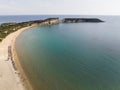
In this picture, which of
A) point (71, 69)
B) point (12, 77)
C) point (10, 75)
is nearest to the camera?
point (12, 77)

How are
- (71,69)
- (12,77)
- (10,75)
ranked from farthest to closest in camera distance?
(71,69), (10,75), (12,77)

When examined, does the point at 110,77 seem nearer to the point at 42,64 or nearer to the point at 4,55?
the point at 42,64

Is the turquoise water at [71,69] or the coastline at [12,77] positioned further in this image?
the turquoise water at [71,69]

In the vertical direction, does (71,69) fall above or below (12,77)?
below

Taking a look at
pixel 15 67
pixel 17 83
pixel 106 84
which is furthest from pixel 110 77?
pixel 15 67

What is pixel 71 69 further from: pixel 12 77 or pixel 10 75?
pixel 10 75

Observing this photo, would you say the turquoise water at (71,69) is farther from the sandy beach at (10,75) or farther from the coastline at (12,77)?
the sandy beach at (10,75)

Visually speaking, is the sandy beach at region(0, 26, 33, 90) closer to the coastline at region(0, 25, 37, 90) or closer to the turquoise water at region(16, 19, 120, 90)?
the coastline at region(0, 25, 37, 90)

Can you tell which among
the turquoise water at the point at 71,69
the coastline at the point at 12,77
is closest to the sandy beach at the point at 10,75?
the coastline at the point at 12,77

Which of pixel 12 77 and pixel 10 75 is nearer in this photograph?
pixel 12 77

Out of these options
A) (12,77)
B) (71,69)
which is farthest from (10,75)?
(71,69)

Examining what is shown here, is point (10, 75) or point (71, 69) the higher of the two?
point (10, 75)
